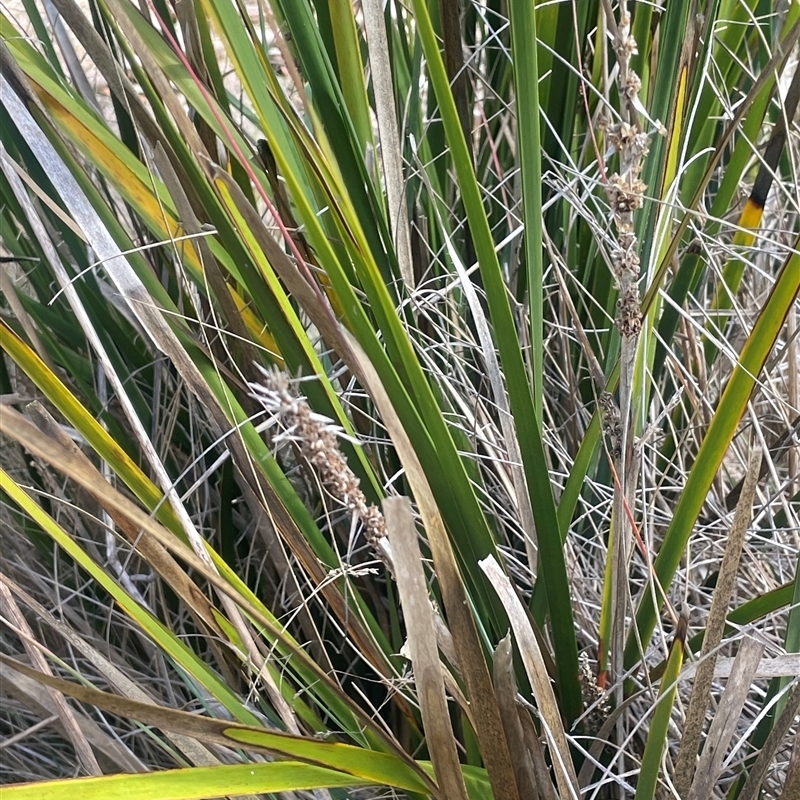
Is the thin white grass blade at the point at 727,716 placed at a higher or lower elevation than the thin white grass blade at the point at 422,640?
lower

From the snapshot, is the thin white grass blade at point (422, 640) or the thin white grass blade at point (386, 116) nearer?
the thin white grass blade at point (422, 640)

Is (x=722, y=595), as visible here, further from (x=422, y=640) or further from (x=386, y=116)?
(x=386, y=116)

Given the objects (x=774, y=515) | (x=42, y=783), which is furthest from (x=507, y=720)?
(x=774, y=515)

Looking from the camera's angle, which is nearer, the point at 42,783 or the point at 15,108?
the point at 42,783

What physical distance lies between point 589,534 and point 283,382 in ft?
1.67

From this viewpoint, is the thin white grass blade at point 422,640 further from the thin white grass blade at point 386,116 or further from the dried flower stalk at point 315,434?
the thin white grass blade at point 386,116

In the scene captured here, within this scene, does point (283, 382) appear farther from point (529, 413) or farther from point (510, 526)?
point (510, 526)

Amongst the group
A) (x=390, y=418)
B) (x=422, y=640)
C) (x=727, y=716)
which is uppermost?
(x=390, y=418)

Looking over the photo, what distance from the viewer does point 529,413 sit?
0.39m

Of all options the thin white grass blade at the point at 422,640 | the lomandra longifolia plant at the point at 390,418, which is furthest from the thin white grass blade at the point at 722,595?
the thin white grass blade at the point at 422,640

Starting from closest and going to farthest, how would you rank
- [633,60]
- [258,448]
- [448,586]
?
[448,586] < [258,448] < [633,60]

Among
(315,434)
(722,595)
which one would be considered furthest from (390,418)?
(722,595)

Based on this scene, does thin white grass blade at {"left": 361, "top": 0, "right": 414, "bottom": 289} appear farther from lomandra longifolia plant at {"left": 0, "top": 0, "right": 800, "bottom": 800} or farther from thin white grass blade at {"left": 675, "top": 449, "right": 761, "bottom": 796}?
thin white grass blade at {"left": 675, "top": 449, "right": 761, "bottom": 796}

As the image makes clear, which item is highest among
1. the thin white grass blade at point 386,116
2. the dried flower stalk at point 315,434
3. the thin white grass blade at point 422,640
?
the thin white grass blade at point 386,116
